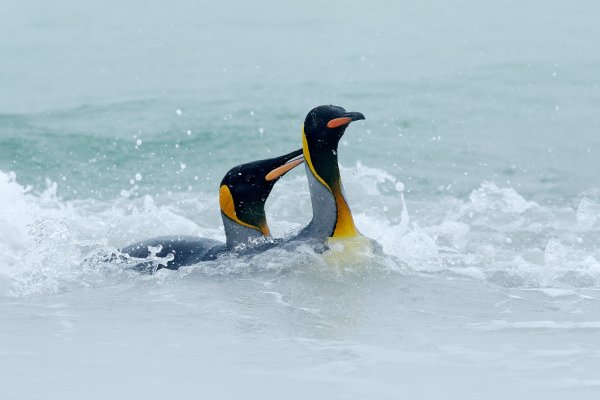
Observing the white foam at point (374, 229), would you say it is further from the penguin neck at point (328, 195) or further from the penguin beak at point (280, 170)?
the penguin beak at point (280, 170)

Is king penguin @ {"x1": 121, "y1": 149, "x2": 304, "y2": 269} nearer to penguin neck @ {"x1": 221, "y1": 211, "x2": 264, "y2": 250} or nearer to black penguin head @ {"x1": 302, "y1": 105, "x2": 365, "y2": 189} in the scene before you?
penguin neck @ {"x1": 221, "y1": 211, "x2": 264, "y2": 250}

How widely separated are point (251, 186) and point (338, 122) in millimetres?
650

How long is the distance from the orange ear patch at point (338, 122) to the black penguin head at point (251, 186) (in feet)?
1.09

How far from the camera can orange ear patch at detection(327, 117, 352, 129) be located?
5.55 m

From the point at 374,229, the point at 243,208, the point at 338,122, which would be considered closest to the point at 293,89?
the point at 374,229

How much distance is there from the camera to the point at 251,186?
5.94 metres

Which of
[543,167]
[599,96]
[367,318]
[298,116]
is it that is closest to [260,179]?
[367,318]

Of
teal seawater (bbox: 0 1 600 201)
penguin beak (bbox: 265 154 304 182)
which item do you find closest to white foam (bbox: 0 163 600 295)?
penguin beak (bbox: 265 154 304 182)

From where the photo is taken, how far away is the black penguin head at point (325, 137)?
18.4 ft

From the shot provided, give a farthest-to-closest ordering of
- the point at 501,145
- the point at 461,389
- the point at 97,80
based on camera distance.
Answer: the point at 97,80, the point at 501,145, the point at 461,389

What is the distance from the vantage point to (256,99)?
1269 cm

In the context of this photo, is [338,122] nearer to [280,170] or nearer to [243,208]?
[280,170]

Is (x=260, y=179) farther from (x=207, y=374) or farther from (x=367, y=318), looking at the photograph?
(x=207, y=374)

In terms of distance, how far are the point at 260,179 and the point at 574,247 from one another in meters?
2.39
